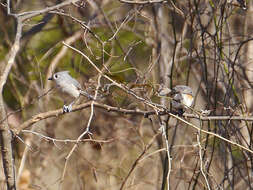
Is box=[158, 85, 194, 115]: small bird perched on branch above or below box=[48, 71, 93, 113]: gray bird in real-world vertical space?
below

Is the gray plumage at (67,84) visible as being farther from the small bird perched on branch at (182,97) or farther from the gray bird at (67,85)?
the small bird perched on branch at (182,97)

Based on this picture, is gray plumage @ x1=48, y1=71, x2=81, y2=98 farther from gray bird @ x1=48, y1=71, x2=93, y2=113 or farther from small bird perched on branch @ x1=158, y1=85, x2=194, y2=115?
small bird perched on branch @ x1=158, y1=85, x2=194, y2=115

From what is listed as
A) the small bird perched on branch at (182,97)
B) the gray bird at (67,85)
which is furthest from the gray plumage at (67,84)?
the small bird perched on branch at (182,97)

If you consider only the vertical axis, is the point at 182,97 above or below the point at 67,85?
below

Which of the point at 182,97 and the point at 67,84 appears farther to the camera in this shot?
the point at 67,84

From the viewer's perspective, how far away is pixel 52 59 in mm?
5023

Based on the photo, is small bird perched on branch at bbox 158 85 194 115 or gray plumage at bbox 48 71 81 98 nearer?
small bird perched on branch at bbox 158 85 194 115

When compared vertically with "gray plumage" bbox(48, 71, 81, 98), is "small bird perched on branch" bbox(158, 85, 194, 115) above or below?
below

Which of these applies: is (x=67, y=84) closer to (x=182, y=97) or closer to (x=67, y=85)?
(x=67, y=85)

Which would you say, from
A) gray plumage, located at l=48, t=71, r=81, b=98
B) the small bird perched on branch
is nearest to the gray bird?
gray plumage, located at l=48, t=71, r=81, b=98

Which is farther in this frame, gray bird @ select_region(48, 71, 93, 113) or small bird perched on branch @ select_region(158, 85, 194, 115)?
gray bird @ select_region(48, 71, 93, 113)

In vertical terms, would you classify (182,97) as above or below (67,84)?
below

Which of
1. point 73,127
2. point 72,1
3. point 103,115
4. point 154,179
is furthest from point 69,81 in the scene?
point 73,127

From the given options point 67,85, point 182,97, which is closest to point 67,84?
point 67,85
